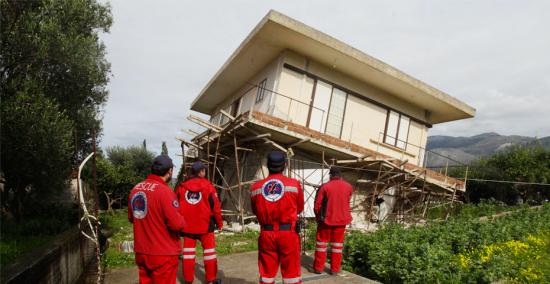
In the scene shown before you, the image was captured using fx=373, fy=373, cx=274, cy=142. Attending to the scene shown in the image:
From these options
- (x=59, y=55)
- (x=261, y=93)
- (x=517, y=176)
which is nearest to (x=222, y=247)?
(x=59, y=55)

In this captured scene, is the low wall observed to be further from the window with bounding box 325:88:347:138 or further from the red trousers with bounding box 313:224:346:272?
the window with bounding box 325:88:347:138

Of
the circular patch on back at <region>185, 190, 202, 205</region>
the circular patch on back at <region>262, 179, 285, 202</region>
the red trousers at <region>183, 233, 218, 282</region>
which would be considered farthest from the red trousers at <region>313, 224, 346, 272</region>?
the circular patch on back at <region>185, 190, 202, 205</region>

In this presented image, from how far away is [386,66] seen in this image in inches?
561

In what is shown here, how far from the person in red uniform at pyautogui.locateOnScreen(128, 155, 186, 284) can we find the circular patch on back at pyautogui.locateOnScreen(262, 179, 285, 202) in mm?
1093

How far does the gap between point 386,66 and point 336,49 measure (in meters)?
2.41

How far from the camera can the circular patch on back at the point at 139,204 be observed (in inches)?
162

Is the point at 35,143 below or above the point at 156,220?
above

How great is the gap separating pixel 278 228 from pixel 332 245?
2.04 meters

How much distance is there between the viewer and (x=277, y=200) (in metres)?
4.62

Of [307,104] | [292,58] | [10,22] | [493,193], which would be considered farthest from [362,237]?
[493,193]

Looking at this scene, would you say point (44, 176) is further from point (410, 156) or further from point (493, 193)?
point (493, 193)

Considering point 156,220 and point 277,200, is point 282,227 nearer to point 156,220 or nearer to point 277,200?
point 277,200

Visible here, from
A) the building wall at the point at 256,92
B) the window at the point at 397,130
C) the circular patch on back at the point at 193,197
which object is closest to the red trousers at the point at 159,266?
the circular patch on back at the point at 193,197

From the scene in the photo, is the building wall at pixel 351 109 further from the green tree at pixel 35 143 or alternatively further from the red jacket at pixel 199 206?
the red jacket at pixel 199 206
